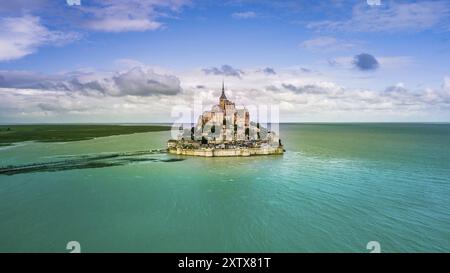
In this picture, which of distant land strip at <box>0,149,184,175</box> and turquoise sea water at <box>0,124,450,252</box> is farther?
distant land strip at <box>0,149,184,175</box>

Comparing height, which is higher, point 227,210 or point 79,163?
point 79,163

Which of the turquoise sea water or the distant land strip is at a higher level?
the distant land strip

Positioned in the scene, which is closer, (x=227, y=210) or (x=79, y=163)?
(x=227, y=210)

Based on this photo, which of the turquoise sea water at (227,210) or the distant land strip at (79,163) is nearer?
the turquoise sea water at (227,210)

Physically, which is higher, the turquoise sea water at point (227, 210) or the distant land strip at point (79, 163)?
the distant land strip at point (79, 163)
